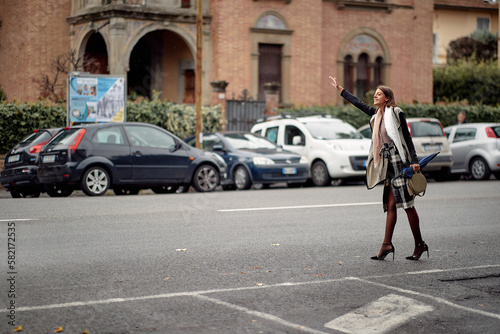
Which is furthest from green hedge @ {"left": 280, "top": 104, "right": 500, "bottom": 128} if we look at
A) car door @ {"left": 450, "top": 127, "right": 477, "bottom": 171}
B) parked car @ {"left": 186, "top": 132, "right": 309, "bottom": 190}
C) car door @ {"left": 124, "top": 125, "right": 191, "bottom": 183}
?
car door @ {"left": 124, "top": 125, "right": 191, "bottom": 183}

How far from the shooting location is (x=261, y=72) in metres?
32.8

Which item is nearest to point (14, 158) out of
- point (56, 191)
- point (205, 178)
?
point (56, 191)

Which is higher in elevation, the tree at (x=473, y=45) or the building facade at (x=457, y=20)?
the building facade at (x=457, y=20)

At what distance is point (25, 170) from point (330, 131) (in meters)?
8.52

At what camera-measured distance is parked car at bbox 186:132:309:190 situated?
63.8 ft

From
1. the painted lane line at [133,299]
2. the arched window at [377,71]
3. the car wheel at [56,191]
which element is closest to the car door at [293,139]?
the car wheel at [56,191]

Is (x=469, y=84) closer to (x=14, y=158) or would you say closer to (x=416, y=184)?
(x=14, y=158)

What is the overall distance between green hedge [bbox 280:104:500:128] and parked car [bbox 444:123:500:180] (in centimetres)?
545

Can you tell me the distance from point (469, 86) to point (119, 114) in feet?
76.0

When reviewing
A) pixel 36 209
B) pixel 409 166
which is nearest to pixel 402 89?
pixel 36 209

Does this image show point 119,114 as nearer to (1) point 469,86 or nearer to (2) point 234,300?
(2) point 234,300

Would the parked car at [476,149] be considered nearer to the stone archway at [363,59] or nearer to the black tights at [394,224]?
the stone archway at [363,59]

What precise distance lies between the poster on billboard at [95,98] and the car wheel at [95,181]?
5732 mm

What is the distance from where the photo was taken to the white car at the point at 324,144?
2041cm
